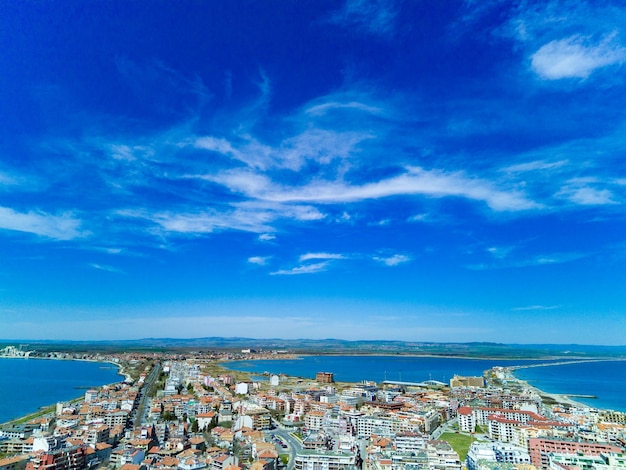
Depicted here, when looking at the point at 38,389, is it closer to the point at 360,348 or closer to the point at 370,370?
the point at 370,370

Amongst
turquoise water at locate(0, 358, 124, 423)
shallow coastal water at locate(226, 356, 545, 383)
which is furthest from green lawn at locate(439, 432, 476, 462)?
shallow coastal water at locate(226, 356, 545, 383)

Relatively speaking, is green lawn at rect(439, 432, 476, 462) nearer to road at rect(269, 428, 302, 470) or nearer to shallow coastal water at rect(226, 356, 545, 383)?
road at rect(269, 428, 302, 470)

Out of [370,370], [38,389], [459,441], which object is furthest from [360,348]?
[459,441]

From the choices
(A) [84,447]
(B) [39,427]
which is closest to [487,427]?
(A) [84,447]

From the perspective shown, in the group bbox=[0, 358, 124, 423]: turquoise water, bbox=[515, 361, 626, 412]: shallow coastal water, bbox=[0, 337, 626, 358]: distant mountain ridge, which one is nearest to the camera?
bbox=[0, 358, 124, 423]: turquoise water

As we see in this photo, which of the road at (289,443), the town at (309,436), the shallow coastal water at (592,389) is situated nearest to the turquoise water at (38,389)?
the town at (309,436)
